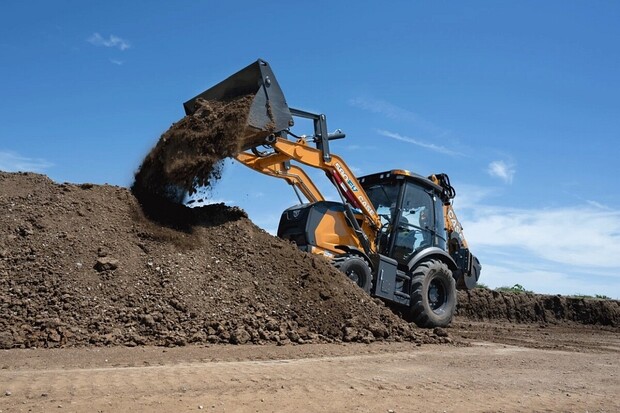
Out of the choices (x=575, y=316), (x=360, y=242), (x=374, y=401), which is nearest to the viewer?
(x=374, y=401)

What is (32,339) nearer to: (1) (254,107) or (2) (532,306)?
(1) (254,107)

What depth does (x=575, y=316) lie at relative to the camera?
21.3 meters

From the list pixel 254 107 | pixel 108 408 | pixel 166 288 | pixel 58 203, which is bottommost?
pixel 108 408

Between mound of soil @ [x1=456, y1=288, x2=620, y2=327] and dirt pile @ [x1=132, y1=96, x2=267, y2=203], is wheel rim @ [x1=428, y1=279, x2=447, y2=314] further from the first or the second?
mound of soil @ [x1=456, y1=288, x2=620, y2=327]

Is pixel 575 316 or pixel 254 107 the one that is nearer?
pixel 254 107

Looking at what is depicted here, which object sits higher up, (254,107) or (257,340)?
(254,107)

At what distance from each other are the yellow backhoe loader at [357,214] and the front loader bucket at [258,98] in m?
0.02

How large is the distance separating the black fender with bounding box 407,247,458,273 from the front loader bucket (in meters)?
3.63

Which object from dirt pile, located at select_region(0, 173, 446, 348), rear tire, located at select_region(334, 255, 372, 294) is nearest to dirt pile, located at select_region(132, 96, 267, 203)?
dirt pile, located at select_region(0, 173, 446, 348)

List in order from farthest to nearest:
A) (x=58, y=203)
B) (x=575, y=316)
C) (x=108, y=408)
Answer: (x=575, y=316) < (x=58, y=203) < (x=108, y=408)

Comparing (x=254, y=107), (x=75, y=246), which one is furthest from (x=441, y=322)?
(x=75, y=246)

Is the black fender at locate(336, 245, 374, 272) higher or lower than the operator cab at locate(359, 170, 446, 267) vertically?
lower

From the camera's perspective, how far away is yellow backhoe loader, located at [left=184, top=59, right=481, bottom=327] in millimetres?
10563

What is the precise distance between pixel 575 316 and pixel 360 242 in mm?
12801
